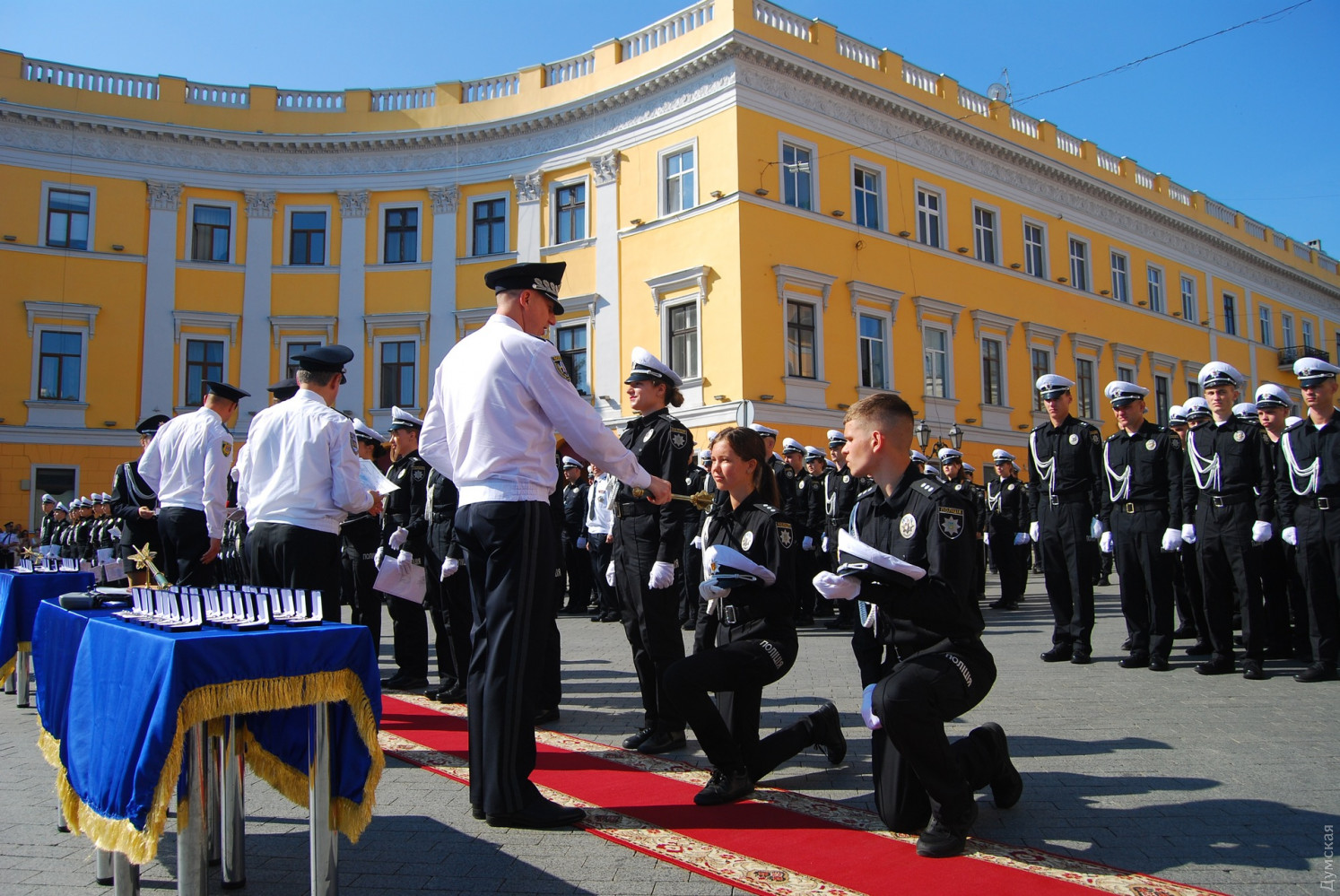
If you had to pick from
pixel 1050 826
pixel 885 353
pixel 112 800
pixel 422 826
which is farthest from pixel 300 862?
pixel 885 353

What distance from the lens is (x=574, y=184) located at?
2820 centimetres

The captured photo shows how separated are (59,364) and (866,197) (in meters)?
24.1

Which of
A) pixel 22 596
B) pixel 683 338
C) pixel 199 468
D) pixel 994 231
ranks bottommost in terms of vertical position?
pixel 22 596

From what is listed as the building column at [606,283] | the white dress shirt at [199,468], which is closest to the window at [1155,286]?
the building column at [606,283]

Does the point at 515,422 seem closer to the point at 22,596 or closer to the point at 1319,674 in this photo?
the point at 22,596

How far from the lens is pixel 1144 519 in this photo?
8.35 m

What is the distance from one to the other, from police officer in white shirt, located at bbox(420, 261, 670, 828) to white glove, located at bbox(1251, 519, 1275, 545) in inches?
230

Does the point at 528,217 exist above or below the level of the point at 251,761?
above

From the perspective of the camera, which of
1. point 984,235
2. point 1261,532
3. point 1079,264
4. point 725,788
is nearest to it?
point 725,788

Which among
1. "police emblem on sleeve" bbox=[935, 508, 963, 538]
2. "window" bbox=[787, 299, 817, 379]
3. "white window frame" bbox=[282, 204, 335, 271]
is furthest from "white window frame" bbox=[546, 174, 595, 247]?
"police emblem on sleeve" bbox=[935, 508, 963, 538]

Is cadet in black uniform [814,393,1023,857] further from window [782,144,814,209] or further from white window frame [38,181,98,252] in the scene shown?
white window frame [38,181,98,252]

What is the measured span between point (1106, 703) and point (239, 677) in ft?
19.1

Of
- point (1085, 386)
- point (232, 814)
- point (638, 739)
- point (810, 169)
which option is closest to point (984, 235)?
point (1085, 386)

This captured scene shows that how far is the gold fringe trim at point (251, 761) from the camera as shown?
2.81 m
